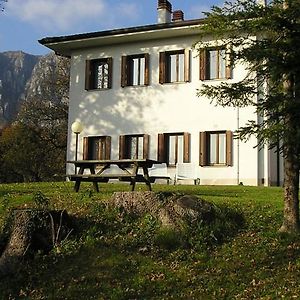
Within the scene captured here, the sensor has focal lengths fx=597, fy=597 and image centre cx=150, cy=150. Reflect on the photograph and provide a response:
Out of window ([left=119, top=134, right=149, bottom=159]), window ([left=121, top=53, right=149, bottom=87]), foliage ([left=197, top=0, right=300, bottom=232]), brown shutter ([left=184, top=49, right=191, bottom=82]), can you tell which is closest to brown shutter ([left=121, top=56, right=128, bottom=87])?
window ([left=121, top=53, right=149, bottom=87])

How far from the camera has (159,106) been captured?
25328 mm

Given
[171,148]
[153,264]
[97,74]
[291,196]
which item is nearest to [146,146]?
[171,148]

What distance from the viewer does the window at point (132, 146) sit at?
83.4ft

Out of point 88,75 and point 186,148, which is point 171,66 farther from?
point 88,75

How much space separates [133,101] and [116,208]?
1599 centimetres

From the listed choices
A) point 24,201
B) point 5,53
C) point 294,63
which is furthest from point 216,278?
point 5,53

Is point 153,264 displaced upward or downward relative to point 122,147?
downward

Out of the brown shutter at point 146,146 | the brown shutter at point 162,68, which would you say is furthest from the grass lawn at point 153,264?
the brown shutter at point 162,68

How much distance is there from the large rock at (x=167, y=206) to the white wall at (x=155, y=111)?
43.7 ft

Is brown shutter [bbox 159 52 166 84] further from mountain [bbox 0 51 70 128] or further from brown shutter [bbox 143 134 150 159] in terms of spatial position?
mountain [bbox 0 51 70 128]

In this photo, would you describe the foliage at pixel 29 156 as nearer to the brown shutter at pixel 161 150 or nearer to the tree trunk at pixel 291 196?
the brown shutter at pixel 161 150

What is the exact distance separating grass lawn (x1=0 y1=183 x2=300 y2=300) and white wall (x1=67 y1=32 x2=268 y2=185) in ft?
44.0

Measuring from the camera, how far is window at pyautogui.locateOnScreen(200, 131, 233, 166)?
23797 mm

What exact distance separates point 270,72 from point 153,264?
3.34 m
